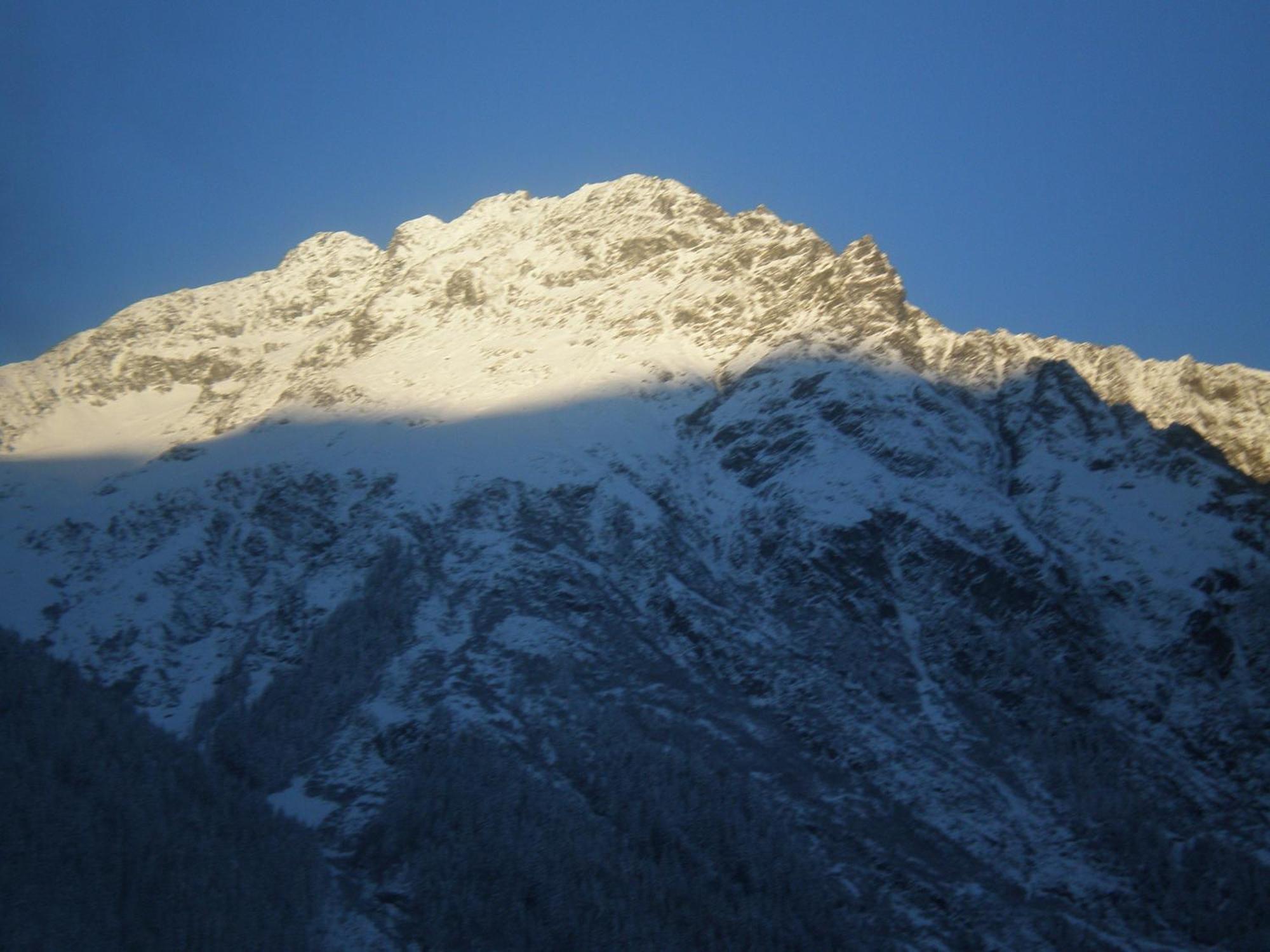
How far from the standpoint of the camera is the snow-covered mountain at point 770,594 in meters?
105

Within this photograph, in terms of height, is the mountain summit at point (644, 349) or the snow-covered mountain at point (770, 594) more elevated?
the mountain summit at point (644, 349)

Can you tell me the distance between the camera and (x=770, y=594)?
422 ft

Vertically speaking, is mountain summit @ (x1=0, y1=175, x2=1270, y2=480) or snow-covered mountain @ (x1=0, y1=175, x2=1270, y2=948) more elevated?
mountain summit @ (x1=0, y1=175, x2=1270, y2=480)

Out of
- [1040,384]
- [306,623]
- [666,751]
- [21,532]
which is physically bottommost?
[666,751]

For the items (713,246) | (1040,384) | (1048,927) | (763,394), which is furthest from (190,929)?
(713,246)

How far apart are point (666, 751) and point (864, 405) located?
53.4 metres

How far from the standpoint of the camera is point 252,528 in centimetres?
14275

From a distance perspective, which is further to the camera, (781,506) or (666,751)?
(781,506)

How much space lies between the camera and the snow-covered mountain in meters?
105

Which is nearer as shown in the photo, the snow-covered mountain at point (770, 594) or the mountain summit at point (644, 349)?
the snow-covered mountain at point (770, 594)

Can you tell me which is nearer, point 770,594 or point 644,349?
point 770,594

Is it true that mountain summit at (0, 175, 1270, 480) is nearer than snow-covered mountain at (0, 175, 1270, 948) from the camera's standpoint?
No

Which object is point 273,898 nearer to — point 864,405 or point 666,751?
point 666,751

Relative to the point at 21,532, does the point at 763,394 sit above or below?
above
